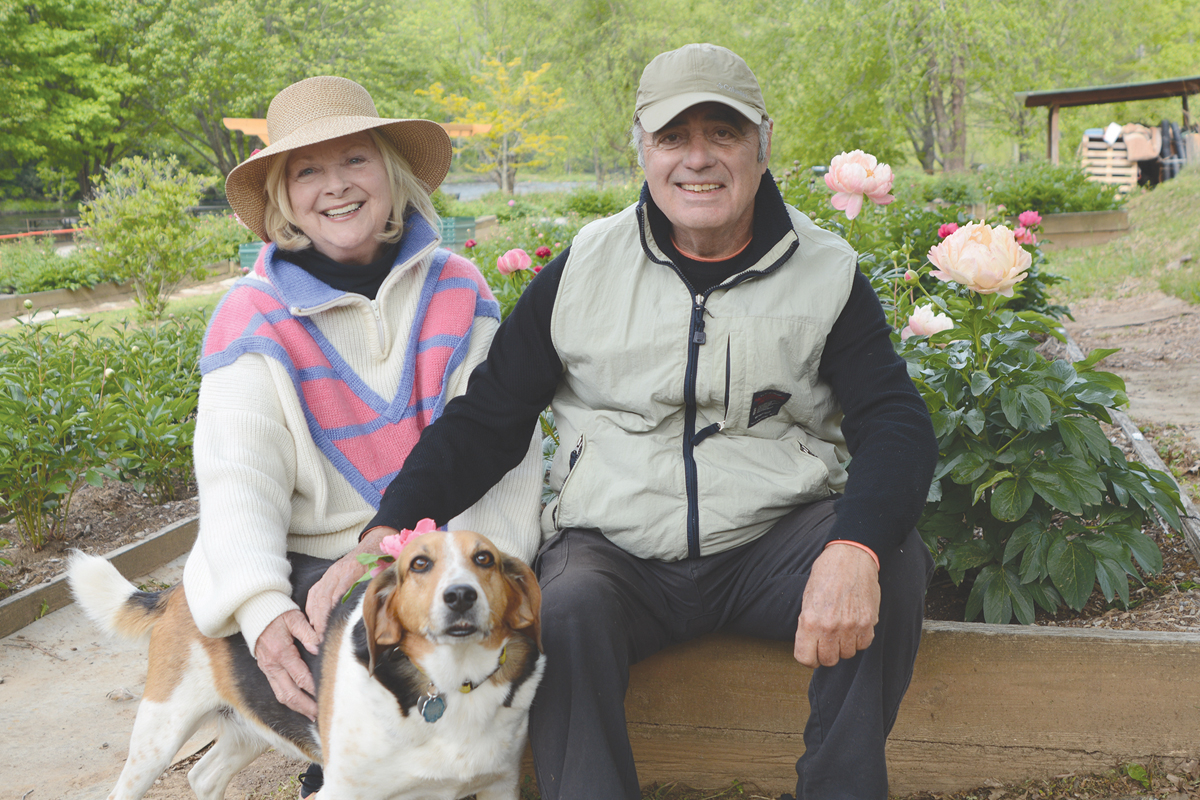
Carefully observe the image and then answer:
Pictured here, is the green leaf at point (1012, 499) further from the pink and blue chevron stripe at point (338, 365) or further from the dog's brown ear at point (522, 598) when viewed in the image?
the pink and blue chevron stripe at point (338, 365)

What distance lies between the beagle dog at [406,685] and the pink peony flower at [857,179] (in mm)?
2725

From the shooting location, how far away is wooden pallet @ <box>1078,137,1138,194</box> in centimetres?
2303

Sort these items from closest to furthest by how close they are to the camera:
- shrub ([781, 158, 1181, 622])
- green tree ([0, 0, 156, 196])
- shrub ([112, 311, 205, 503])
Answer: shrub ([781, 158, 1181, 622]), shrub ([112, 311, 205, 503]), green tree ([0, 0, 156, 196])

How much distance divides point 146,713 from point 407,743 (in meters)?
0.83

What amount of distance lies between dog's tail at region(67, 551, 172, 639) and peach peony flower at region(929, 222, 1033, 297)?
267 cm

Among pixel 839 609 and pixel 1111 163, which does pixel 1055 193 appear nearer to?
pixel 1111 163

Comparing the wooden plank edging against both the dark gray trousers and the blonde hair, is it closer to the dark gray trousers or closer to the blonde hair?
the blonde hair

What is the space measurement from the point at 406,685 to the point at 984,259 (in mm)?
2112

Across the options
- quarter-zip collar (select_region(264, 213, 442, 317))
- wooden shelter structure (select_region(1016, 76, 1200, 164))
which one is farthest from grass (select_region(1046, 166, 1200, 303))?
quarter-zip collar (select_region(264, 213, 442, 317))

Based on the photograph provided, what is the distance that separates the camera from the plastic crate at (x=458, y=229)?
1911cm

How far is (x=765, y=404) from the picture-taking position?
249 cm

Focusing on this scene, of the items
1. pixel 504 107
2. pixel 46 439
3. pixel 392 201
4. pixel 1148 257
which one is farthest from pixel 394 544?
pixel 504 107

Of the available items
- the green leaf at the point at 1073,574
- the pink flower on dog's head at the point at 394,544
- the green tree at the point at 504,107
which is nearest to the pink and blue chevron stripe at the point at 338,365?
the pink flower on dog's head at the point at 394,544

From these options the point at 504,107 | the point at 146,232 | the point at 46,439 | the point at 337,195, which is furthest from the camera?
the point at 504,107
